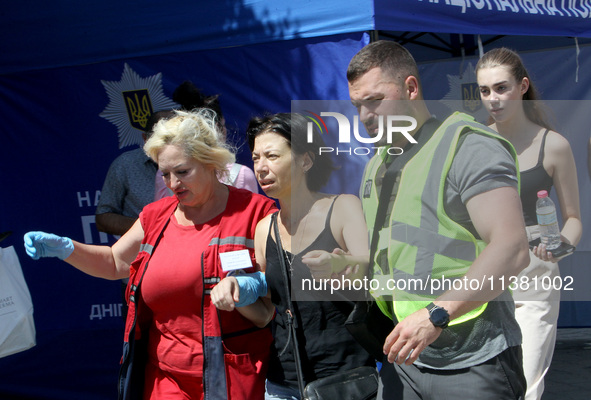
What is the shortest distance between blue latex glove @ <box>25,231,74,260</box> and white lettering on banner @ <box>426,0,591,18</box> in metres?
2.28

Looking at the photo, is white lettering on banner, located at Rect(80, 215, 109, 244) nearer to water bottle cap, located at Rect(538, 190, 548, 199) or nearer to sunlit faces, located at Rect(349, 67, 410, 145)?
water bottle cap, located at Rect(538, 190, 548, 199)

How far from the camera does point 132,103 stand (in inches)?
175

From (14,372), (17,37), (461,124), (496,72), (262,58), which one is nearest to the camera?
(461,124)

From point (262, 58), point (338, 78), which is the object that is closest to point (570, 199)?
point (338, 78)

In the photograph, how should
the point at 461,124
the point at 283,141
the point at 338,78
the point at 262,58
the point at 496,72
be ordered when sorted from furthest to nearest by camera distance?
1. the point at 262,58
2. the point at 338,78
3. the point at 496,72
4. the point at 283,141
5. the point at 461,124

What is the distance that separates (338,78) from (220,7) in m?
0.89

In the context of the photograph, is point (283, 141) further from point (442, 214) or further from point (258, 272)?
point (442, 214)

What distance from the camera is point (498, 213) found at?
1806mm

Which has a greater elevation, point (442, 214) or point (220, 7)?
point (220, 7)

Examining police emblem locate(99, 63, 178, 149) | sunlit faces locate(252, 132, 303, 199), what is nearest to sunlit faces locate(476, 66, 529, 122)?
sunlit faces locate(252, 132, 303, 199)

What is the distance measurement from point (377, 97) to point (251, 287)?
887 millimetres

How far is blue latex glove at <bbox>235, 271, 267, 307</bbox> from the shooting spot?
248 cm

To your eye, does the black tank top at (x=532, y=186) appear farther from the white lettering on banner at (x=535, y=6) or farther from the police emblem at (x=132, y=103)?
the police emblem at (x=132, y=103)

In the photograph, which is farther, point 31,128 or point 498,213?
point 31,128
